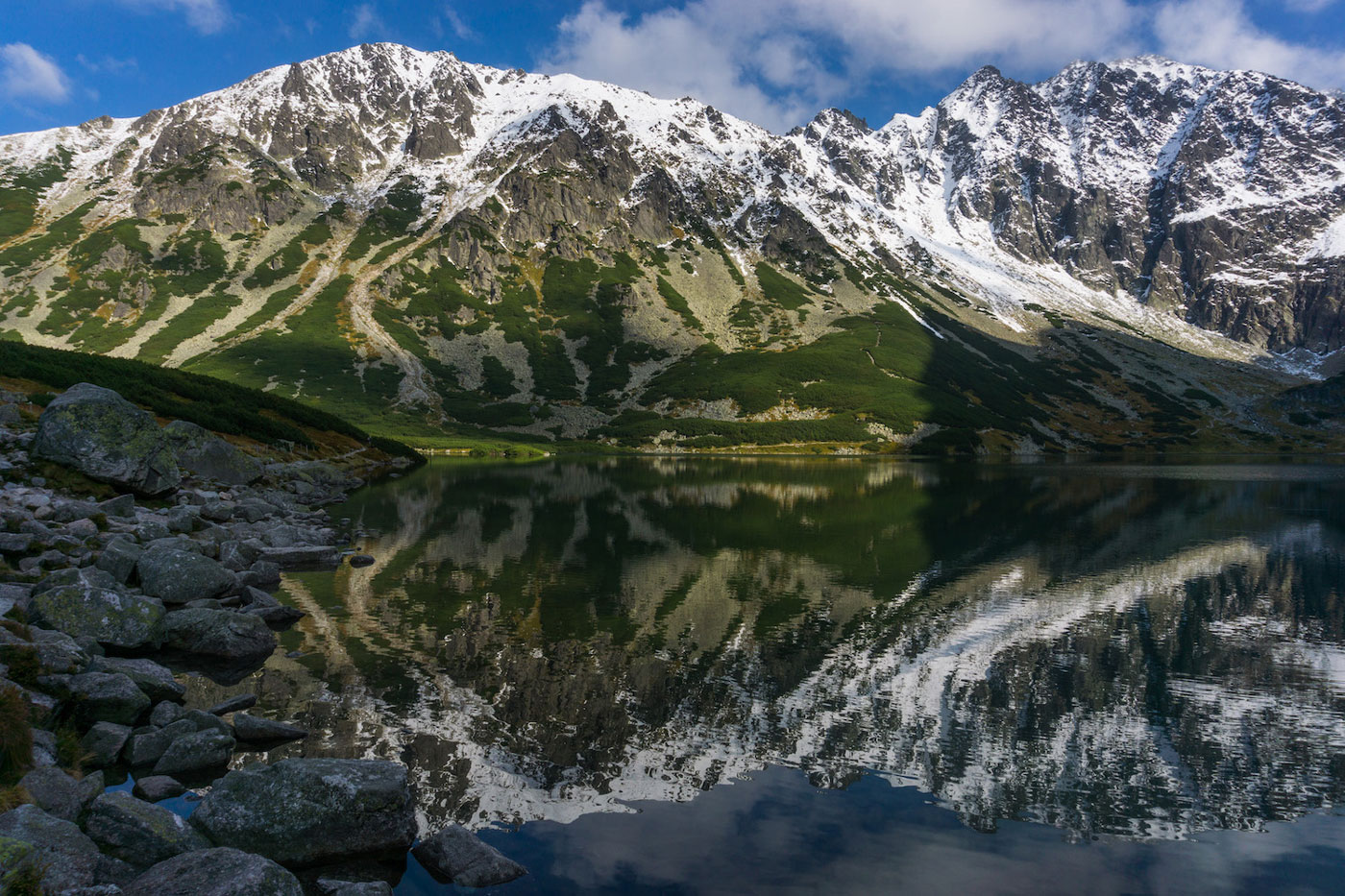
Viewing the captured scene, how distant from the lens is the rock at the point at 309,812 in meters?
10.6

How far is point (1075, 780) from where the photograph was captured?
589 inches

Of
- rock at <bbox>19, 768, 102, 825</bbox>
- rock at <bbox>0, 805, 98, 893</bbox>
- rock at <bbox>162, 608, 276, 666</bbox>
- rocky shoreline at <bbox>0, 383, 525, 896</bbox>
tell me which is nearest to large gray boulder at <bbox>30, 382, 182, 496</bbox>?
rocky shoreline at <bbox>0, 383, 525, 896</bbox>

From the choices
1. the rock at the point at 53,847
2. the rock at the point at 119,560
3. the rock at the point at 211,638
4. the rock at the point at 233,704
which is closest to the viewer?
the rock at the point at 53,847

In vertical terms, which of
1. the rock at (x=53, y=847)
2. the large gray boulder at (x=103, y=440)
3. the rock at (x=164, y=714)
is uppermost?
the large gray boulder at (x=103, y=440)

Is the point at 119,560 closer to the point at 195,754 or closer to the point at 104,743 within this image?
the point at 104,743

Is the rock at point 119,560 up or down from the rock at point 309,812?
up

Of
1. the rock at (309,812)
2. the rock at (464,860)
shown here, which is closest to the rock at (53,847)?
the rock at (309,812)

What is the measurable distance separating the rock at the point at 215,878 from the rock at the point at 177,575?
1744 centimetres

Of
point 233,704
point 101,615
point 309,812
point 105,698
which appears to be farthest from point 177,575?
point 309,812

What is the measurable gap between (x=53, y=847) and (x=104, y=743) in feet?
20.4

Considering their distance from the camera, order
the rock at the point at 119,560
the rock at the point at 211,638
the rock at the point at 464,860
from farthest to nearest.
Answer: the rock at the point at 119,560 → the rock at the point at 211,638 → the rock at the point at 464,860

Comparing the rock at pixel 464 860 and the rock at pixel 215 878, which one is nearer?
the rock at pixel 215 878

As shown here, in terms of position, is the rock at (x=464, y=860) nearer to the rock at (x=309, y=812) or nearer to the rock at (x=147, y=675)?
the rock at (x=309, y=812)

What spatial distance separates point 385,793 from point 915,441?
562 feet
